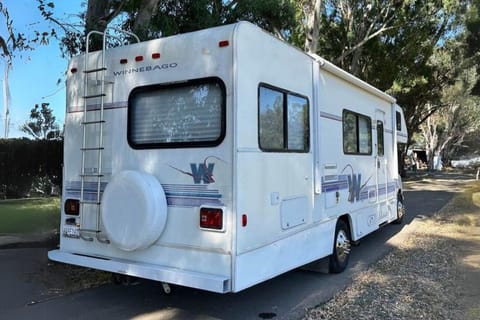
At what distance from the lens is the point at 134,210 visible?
15.5 ft

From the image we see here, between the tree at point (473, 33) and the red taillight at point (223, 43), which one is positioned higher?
the tree at point (473, 33)

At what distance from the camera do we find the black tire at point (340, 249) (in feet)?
22.0

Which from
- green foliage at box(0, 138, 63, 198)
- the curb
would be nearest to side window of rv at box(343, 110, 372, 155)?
the curb

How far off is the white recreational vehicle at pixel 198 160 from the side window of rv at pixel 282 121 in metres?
0.02

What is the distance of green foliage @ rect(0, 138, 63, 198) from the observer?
1552 centimetres

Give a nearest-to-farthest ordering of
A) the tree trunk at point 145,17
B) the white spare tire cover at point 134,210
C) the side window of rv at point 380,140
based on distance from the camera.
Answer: the white spare tire cover at point 134,210
the tree trunk at point 145,17
the side window of rv at point 380,140

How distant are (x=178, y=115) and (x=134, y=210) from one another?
3.49ft

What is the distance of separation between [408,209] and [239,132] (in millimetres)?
11239

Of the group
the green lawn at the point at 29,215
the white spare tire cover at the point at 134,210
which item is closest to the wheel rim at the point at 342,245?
the white spare tire cover at the point at 134,210

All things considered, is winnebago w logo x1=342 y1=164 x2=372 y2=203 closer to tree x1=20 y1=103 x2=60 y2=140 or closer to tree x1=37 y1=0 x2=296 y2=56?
tree x1=37 y1=0 x2=296 y2=56

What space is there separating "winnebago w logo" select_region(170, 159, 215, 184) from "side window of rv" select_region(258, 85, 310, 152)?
608mm

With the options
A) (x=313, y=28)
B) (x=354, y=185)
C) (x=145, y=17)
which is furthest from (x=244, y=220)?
(x=313, y=28)

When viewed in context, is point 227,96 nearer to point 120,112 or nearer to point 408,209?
point 120,112

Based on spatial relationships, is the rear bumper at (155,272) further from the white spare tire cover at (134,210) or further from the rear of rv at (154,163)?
the white spare tire cover at (134,210)
